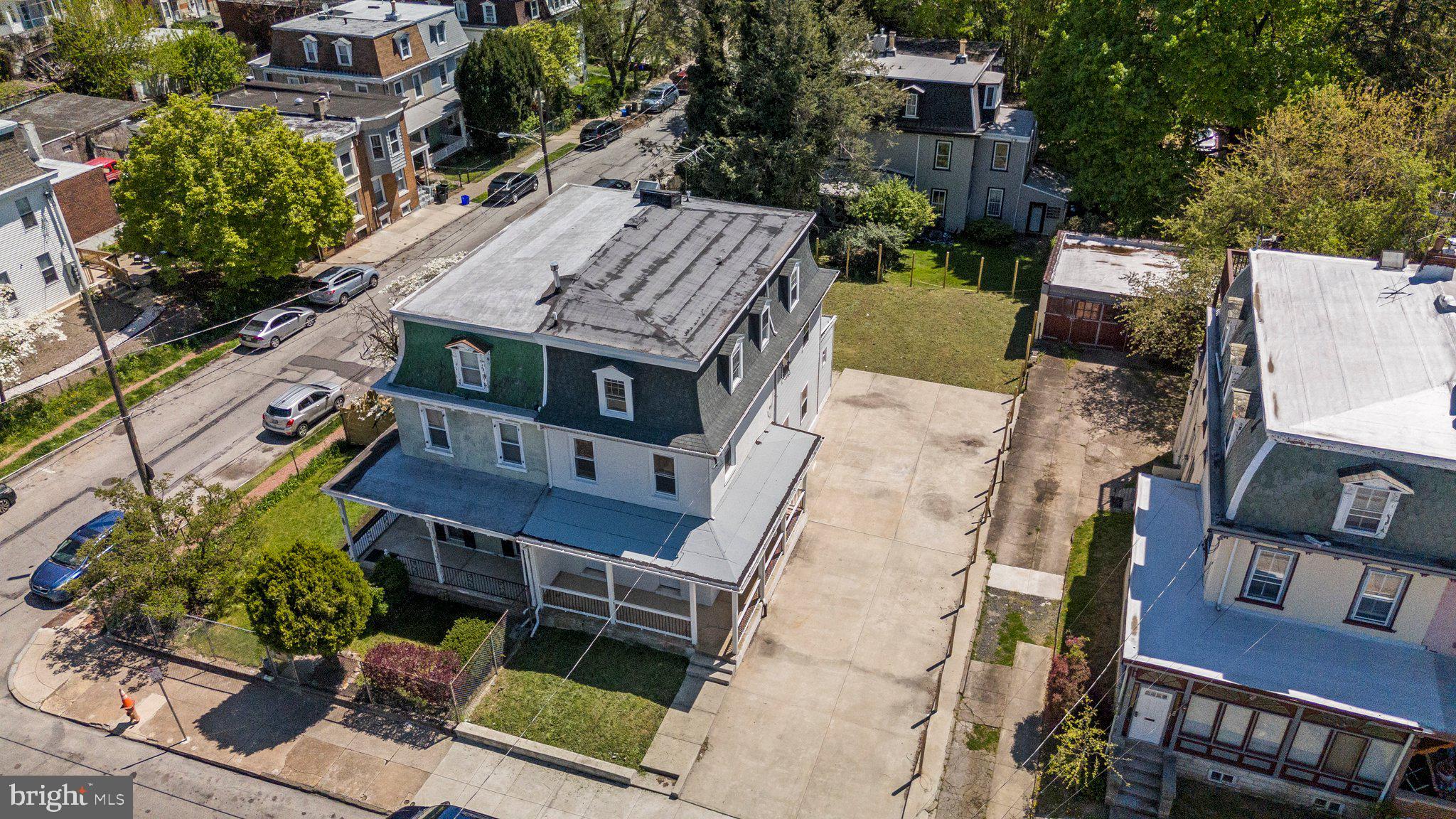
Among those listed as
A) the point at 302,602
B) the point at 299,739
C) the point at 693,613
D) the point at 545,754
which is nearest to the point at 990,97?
the point at 693,613

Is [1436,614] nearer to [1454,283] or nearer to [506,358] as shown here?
[1454,283]

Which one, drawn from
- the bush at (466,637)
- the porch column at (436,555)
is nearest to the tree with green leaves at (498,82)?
the porch column at (436,555)

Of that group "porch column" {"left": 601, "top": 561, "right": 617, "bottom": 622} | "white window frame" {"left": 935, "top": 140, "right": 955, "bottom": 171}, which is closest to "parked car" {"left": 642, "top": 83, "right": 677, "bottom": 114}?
"white window frame" {"left": 935, "top": 140, "right": 955, "bottom": 171}

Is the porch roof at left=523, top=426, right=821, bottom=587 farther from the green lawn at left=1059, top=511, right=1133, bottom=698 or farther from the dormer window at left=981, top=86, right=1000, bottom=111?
the dormer window at left=981, top=86, right=1000, bottom=111

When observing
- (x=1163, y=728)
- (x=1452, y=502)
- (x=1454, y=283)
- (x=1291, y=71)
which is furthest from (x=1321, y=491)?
(x=1291, y=71)

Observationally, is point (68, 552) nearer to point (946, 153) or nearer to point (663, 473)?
point (663, 473)
